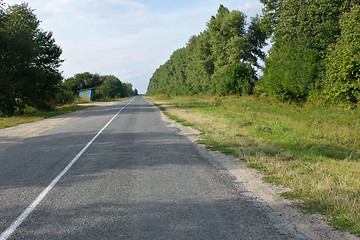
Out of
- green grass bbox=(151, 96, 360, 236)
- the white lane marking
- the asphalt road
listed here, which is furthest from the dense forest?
the white lane marking

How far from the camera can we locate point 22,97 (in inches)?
1049

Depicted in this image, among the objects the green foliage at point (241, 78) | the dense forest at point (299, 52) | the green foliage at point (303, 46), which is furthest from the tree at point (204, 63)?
the green foliage at point (303, 46)

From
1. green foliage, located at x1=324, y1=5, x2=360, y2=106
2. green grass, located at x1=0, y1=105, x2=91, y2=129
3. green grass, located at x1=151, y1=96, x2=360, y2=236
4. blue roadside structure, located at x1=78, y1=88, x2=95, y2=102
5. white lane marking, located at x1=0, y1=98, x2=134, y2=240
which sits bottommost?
green grass, located at x1=0, y1=105, x2=91, y2=129

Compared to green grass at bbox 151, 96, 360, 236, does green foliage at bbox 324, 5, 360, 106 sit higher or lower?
higher

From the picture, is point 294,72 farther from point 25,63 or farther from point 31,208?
point 25,63

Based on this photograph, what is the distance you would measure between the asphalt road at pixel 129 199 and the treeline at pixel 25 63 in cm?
1856

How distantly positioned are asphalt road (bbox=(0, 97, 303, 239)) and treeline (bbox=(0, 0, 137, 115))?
18.6 metres

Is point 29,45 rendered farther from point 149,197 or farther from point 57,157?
point 149,197

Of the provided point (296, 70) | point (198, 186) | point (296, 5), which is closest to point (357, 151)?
point (198, 186)

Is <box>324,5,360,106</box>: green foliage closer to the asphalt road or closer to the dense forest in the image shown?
the dense forest

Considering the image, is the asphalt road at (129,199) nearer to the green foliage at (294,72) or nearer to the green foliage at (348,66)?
the green foliage at (348,66)

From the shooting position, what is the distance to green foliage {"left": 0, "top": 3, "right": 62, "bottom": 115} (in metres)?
23.5

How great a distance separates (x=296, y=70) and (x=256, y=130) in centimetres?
1177

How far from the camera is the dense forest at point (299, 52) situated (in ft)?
50.8
